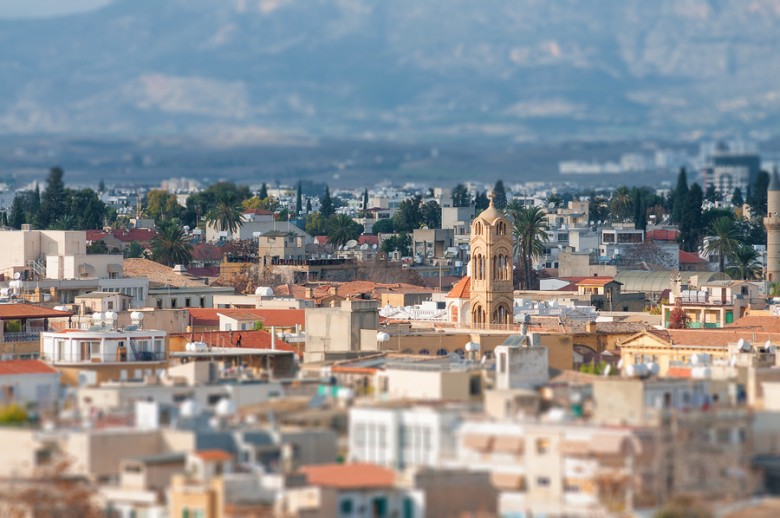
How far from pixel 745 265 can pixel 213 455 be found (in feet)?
294

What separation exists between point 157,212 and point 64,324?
100 metres

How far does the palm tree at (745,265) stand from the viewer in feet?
379

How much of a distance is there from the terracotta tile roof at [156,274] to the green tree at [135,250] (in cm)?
2215

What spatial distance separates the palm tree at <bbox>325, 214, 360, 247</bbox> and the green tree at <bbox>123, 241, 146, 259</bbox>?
15839 millimetres

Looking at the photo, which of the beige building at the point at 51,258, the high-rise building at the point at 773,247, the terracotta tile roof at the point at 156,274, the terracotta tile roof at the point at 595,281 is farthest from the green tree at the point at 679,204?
the beige building at the point at 51,258

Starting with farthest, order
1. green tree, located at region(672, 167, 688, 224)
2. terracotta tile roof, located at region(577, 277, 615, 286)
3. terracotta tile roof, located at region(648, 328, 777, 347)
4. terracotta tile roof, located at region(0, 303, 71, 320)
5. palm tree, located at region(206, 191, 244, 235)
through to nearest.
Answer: green tree, located at region(672, 167, 688, 224)
palm tree, located at region(206, 191, 244, 235)
terracotta tile roof, located at region(577, 277, 615, 286)
terracotta tile roof, located at region(0, 303, 71, 320)
terracotta tile roof, located at region(648, 328, 777, 347)

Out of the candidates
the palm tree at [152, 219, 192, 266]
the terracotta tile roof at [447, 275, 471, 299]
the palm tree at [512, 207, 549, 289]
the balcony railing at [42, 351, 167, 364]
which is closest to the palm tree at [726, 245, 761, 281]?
the palm tree at [512, 207, 549, 289]

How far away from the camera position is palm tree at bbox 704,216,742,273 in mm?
125375

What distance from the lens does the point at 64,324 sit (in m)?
63.5

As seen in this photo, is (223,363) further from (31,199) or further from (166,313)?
(31,199)

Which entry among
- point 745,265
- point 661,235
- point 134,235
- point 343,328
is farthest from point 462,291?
point 661,235

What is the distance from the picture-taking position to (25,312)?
64.6 meters

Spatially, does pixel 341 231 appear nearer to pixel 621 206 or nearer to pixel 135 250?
pixel 135 250

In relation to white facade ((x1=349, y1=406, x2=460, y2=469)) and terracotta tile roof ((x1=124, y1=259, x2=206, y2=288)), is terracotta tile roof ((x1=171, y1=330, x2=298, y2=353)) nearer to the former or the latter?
white facade ((x1=349, y1=406, x2=460, y2=469))
